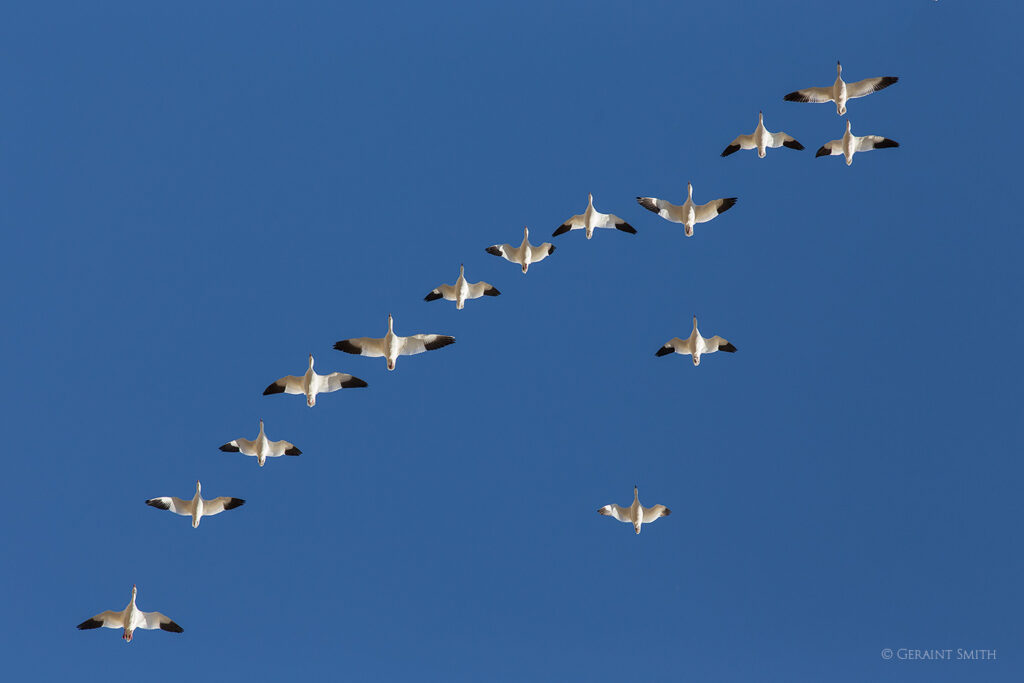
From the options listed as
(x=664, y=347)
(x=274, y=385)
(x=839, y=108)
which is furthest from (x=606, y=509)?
(x=839, y=108)

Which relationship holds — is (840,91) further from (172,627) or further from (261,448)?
(172,627)

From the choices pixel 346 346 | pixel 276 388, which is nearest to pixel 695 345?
pixel 346 346

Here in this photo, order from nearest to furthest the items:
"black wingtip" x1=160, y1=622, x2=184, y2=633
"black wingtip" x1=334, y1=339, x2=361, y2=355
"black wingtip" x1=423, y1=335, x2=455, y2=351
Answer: "black wingtip" x1=334, y1=339, x2=361, y2=355 → "black wingtip" x1=423, y1=335, x2=455, y2=351 → "black wingtip" x1=160, y1=622, x2=184, y2=633

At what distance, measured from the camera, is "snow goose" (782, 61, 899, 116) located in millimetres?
33594

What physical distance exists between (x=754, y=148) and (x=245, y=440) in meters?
18.3

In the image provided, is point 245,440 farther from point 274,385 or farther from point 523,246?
point 523,246

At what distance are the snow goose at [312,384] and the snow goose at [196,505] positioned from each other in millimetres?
4667

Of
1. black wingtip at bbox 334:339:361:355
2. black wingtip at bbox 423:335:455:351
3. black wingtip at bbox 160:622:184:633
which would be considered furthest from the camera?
black wingtip at bbox 160:622:184:633

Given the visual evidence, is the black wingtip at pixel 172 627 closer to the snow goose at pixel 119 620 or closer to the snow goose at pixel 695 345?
the snow goose at pixel 119 620

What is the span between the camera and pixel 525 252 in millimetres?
34125

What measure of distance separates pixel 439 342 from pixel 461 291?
1742 millimetres

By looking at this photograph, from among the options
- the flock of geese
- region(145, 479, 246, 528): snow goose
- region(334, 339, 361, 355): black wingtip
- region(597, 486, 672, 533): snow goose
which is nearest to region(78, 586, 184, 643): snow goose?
the flock of geese

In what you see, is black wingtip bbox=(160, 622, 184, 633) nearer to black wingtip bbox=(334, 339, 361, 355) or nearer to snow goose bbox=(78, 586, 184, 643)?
snow goose bbox=(78, 586, 184, 643)

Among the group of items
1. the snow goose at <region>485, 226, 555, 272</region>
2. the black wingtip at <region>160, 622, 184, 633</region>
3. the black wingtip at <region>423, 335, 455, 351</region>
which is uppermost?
the snow goose at <region>485, 226, 555, 272</region>
